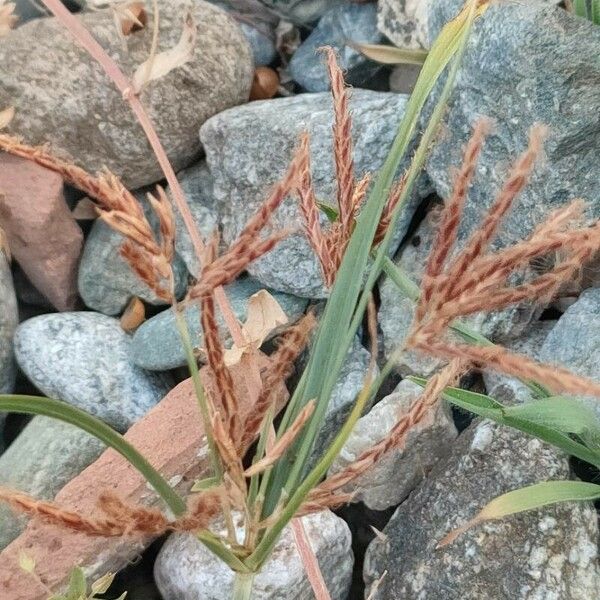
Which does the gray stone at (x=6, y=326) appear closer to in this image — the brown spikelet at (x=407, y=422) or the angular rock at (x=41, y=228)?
the angular rock at (x=41, y=228)

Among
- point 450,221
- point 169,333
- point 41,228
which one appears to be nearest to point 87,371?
point 169,333

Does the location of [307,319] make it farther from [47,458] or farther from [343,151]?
[47,458]

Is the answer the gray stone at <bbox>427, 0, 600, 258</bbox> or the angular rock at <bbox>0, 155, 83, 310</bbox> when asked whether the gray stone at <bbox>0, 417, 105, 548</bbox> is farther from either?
the gray stone at <bbox>427, 0, 600, 258</bbox>

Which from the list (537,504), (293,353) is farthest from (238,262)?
(537,504)

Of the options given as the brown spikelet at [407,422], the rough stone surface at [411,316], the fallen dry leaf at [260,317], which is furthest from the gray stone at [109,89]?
the brown spikelet at [407,422]

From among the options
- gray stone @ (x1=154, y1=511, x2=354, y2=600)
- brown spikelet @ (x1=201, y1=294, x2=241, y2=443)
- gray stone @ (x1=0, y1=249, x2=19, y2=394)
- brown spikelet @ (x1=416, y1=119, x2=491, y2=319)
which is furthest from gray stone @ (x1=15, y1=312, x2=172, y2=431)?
brown spikelet @ (x1=416, y1=119, x2=491, y2=319)

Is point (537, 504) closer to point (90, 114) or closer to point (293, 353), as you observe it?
point (293, 353)
